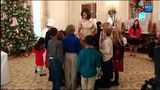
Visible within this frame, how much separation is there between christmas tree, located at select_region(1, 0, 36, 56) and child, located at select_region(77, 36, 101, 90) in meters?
5.20

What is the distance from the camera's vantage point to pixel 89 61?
4.36 meters

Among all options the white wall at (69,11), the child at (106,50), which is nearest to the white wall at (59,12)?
the white wall at (69,11)

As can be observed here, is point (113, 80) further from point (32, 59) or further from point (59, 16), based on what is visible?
point (59, 16)

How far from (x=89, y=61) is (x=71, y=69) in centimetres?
56

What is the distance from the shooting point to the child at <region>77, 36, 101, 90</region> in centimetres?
436

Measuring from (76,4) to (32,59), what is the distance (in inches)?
209

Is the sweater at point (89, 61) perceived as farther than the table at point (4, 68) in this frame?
No

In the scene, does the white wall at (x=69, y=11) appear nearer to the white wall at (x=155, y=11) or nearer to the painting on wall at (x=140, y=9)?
the painting on wall at (x=140, y=9)

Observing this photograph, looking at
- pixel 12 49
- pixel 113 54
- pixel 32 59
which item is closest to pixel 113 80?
pixel 113 54

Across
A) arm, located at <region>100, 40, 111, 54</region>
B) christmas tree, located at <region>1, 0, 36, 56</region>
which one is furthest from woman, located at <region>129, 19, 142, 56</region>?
→ arm, located at <region>100, 40, 111, 54</region>

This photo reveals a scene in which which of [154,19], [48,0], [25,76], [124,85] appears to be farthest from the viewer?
[48,0]

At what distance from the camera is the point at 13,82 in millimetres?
5887

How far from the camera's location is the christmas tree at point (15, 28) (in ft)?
29.3

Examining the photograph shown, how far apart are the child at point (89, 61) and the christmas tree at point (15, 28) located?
5204 mm
